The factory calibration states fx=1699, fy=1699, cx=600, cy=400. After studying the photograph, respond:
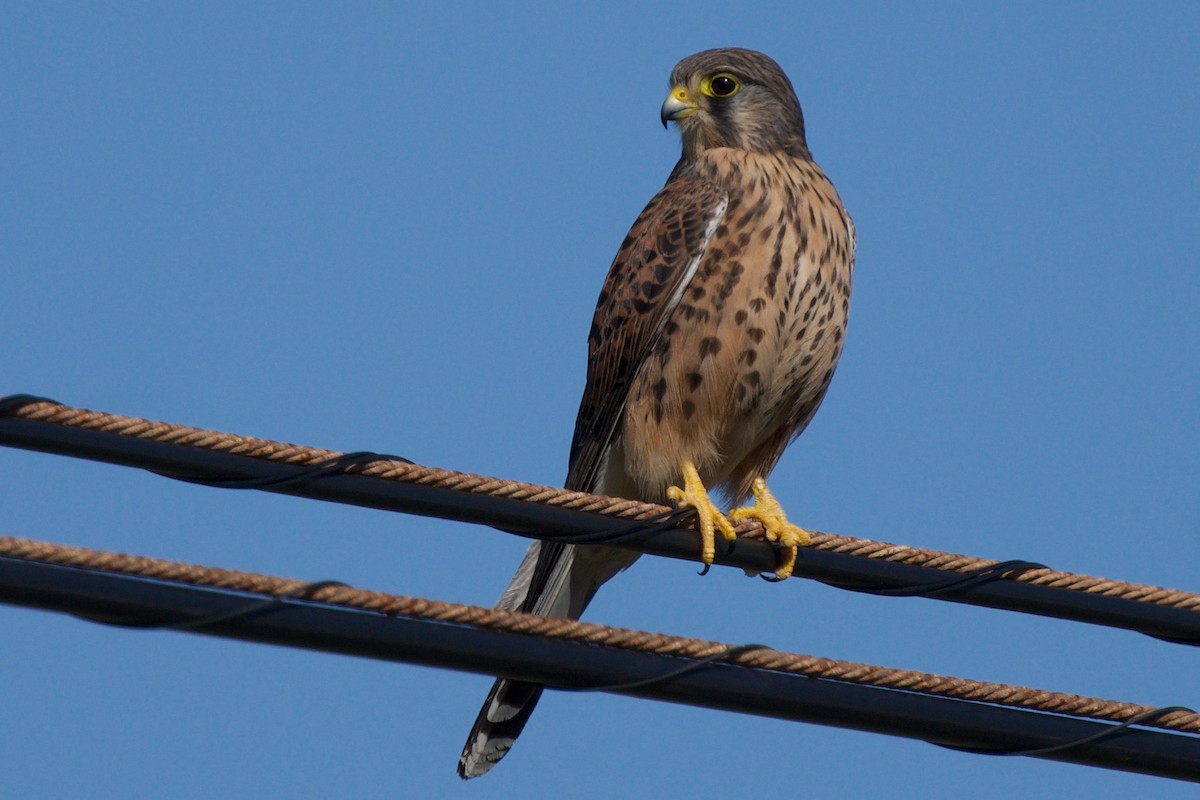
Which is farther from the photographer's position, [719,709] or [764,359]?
[764,359]

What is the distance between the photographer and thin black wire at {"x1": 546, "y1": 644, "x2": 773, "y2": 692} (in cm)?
303

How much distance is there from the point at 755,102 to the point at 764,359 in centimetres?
116

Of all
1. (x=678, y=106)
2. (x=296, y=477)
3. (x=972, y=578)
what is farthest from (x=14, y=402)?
(x=678, y=106)

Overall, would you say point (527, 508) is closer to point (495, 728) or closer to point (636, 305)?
point (495, 728)

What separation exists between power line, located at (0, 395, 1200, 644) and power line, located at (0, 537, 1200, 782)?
244 mm

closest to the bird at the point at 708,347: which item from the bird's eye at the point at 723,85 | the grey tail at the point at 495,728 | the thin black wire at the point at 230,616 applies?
the bird's eye at the point at 723,85

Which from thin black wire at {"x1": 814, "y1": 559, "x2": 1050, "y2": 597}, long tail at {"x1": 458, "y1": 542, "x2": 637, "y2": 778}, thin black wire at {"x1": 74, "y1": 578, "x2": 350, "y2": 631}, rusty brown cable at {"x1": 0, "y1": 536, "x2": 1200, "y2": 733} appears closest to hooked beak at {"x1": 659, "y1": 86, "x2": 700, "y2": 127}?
long tail at {"x1": 458, "y1": 542, "x2": 637, "y2": 778}

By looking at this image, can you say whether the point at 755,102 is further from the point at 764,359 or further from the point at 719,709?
the point at 719,709

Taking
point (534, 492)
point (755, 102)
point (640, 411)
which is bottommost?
point (534, 492)

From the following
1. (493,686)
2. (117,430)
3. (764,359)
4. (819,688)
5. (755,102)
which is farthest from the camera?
(755,102)

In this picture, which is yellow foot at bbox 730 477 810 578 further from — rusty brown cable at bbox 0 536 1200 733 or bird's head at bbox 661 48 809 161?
bird's head at bbox 661 48 809 161

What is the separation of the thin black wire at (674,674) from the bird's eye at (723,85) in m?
3.19

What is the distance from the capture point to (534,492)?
3.23 meters

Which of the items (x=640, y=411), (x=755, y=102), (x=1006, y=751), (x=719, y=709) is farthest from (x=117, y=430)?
(x=755, y=102)
